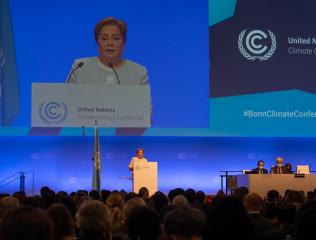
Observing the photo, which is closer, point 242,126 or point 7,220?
point 7,220

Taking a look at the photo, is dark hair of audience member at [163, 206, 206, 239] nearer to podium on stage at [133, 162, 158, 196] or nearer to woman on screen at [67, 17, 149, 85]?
podium on stage at [133, 162, 158, 196]

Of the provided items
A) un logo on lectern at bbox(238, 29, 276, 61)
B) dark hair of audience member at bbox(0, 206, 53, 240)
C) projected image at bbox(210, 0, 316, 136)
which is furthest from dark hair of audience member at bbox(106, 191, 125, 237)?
un logo on lectern at bbox(238, 29, 276, 61)

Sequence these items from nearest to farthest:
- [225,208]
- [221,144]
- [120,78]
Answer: [225,208]
[120,78]
[221,144]

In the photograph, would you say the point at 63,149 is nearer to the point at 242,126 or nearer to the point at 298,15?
the point at 242,126

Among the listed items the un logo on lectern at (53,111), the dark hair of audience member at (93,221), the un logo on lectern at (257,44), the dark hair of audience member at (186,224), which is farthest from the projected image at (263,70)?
the dark hair of audience member at (186,224)

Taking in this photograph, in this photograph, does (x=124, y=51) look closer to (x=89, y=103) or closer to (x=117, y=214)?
(x=89, y=103)

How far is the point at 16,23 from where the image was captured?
1082 centimetres

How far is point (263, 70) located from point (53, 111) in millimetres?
5261

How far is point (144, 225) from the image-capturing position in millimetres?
2826

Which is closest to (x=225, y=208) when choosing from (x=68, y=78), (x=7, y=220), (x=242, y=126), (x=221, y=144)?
(x=7, y=220)

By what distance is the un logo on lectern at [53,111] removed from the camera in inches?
314

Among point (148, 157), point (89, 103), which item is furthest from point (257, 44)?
point (89, 103)

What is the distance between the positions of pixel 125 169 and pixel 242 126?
2.61 metres

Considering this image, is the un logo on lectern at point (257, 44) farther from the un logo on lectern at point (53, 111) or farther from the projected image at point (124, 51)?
the un logo on lectern at point (53, 111)
